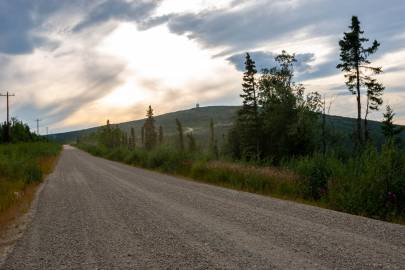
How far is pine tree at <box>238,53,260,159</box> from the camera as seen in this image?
51.8 metres

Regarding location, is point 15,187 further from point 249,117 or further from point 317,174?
point 249,117

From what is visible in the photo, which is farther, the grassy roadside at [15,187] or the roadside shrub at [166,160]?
the roadside shrub at [166,160]

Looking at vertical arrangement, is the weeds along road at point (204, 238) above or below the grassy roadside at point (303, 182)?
below

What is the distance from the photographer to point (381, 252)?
6531mm

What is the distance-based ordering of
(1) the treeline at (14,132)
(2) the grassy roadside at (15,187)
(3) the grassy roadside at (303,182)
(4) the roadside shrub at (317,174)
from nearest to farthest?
(3) the grassy roadside at (303,182)
(2) the grassy roadside at (15,187)
(4) the roadside shrub at (317,174)
(1) the treeline at (14,132)

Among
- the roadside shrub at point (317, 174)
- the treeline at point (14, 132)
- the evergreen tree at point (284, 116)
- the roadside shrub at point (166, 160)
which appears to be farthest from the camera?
the treeline at point (14, 132)

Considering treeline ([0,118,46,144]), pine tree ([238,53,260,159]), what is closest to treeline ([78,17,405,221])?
pine tree ([238,53,260,159])

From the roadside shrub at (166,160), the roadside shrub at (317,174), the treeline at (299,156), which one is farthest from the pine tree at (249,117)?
the roadside shrub at (317,174)

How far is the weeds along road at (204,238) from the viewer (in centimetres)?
629

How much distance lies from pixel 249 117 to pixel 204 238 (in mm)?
45801

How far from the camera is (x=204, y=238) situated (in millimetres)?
7789

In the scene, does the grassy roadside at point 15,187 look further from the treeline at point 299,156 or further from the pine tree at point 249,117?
the pine tree at point 249,117

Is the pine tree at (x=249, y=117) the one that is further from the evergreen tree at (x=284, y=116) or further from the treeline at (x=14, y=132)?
the treeline at (x=14, y=132)

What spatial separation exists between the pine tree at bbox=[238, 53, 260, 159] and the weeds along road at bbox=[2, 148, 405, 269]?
39.3 metres
